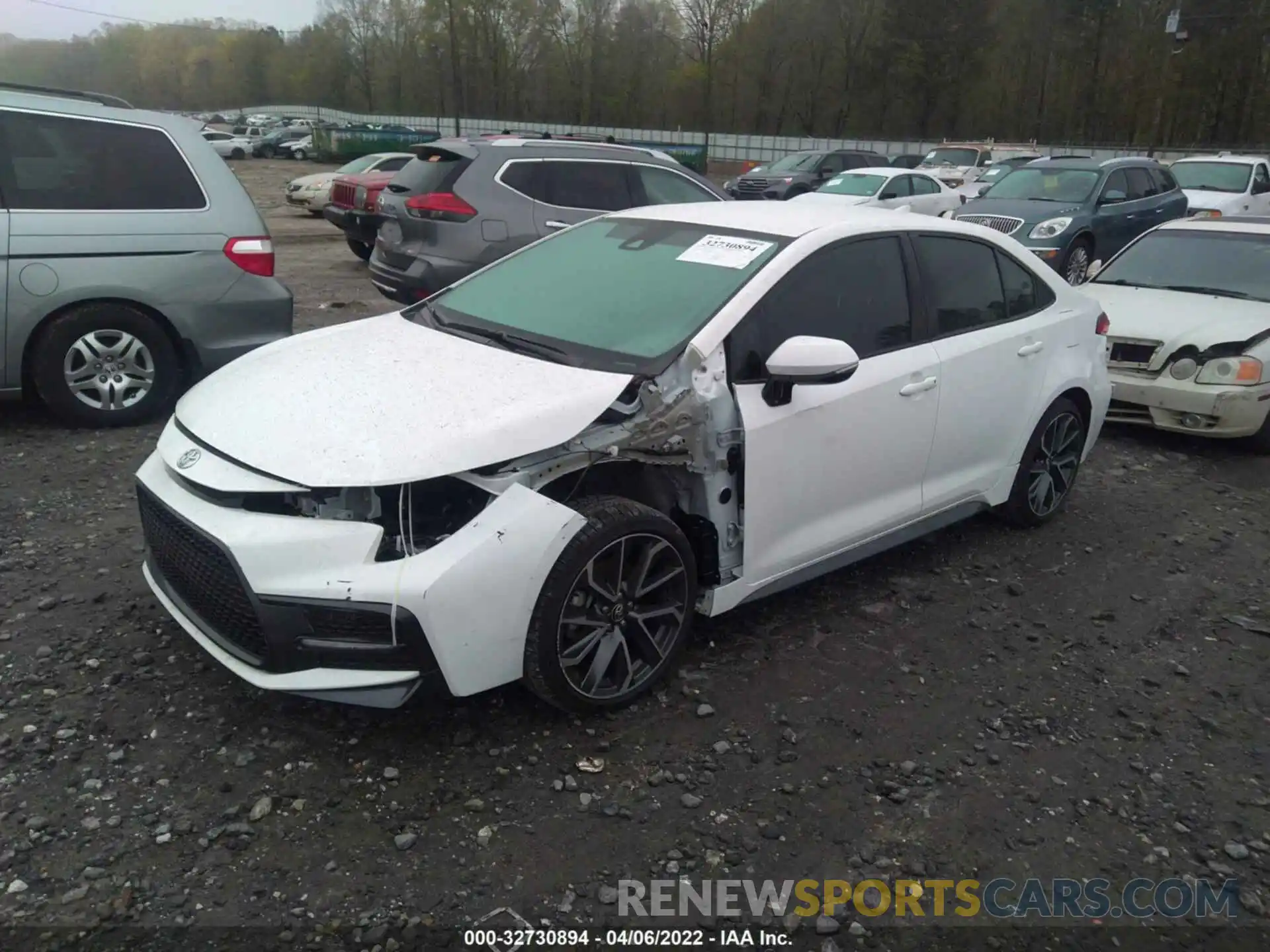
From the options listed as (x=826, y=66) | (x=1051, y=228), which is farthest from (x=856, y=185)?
(x=826, y=66)

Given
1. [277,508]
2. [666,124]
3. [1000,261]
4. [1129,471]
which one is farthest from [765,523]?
[666,124]

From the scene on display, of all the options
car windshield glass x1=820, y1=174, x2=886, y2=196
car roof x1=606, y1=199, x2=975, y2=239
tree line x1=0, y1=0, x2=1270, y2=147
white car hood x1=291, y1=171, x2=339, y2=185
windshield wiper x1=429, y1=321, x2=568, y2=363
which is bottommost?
white car hood x1=291, y1=171, x2=339, y2=185

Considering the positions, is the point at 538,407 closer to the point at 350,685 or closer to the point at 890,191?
the point at 350,685

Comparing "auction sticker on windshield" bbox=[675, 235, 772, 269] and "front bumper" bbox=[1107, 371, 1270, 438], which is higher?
"auction sticker on windshield" bbox=[675, 235, 772, 269]

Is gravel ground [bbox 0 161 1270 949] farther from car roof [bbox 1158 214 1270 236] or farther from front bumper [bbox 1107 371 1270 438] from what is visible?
car roof [bbox 1158 214 1270 236]

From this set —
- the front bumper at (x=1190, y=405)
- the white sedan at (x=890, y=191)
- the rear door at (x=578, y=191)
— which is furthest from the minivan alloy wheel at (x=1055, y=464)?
the white sedan at (x=890, y=191)

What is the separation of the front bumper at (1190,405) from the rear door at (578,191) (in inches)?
174

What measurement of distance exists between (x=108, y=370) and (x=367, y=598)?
13.1ft

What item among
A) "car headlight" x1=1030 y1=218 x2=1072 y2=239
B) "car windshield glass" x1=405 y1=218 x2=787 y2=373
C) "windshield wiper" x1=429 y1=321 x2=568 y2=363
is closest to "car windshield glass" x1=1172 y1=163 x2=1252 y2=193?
"car headlight" x1=1030 y1=218 x2=1072 y2=239

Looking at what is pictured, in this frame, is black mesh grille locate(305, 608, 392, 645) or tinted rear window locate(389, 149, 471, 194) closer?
black mesh grille locate(305, 608, 392, 645)

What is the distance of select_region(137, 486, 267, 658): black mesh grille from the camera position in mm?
2922

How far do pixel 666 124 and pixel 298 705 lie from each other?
68930mm

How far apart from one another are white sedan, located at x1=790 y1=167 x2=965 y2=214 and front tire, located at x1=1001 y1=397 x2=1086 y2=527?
1206 cm

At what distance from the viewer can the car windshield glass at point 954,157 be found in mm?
25172
